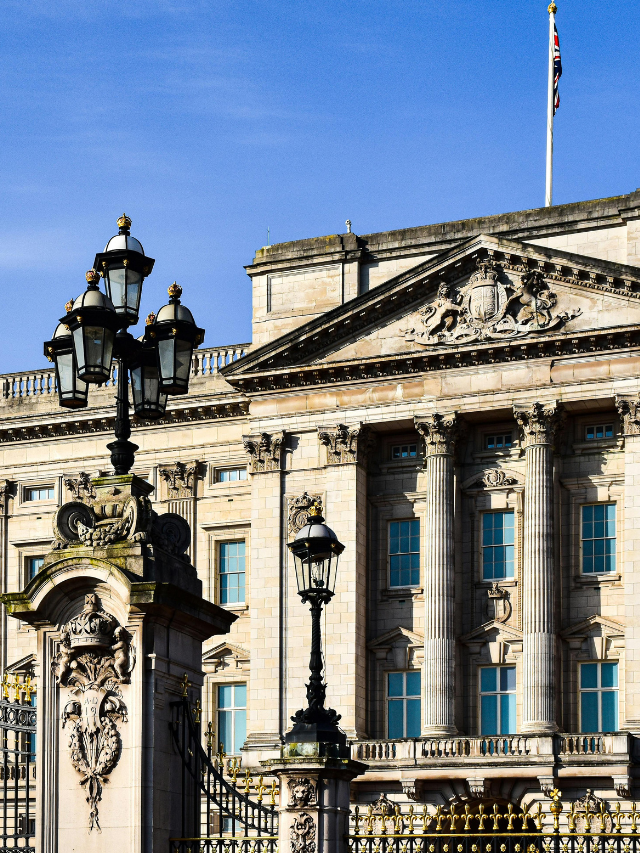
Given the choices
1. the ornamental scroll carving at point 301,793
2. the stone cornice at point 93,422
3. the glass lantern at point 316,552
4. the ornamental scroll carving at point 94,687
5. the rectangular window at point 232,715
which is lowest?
the rectangular window at point 232,715

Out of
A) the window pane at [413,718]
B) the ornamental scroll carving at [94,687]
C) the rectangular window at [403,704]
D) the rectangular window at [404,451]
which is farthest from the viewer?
the rectangular window at [404,451]

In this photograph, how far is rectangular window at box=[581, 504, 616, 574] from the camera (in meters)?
49.3

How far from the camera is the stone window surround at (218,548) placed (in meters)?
55.2

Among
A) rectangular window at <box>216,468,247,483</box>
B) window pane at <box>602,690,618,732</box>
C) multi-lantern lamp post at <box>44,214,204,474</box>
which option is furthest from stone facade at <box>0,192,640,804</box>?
multi-lantern lamp post at <box>44,214,204,474</box>

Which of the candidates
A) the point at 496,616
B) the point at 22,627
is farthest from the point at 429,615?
the point at 22,627

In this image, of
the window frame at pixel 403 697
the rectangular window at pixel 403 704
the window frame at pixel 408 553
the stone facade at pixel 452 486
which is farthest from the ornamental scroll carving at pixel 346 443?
the rectangular window at pixel 403 704

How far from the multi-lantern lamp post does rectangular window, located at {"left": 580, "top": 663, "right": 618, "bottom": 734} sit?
1222 inches

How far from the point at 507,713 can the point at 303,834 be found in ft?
107

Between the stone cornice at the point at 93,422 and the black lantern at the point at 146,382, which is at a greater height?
the stone cornice at the point at 93,422

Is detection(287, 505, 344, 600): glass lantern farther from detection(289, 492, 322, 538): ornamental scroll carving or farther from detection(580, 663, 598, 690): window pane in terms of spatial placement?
detection(289, 492, 322, 538): ornamental scroll carving

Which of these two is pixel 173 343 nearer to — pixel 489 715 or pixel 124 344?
pixel 124 344

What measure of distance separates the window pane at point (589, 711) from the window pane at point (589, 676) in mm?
250

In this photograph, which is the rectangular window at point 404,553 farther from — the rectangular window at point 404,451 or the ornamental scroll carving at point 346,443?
the ornamental scroll carving at point 346,443

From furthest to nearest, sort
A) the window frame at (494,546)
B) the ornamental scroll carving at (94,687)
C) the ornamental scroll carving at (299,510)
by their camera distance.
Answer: the ornamental scroll carving at (299,510) < the window frame at (494,546) < the ornamental scroll carving at (94,687)
